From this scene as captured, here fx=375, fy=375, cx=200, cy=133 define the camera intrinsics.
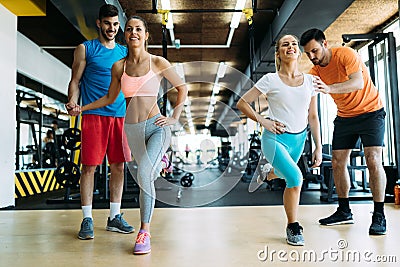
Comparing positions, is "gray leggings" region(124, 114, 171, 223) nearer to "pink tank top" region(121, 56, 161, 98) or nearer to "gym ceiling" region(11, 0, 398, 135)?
"pink tank top" region(121, 56, 161, 98)

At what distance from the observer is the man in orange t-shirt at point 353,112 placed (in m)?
2.49

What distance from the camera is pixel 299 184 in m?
2.19

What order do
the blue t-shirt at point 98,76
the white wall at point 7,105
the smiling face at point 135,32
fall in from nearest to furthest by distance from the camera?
the smiling face at point 135,32 < the blue t-shirt at point 98,76 < the white wall at point 7,105

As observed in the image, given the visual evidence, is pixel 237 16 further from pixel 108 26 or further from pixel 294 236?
pixel 294 236

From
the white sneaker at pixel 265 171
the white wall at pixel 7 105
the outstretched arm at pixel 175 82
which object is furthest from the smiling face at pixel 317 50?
the white wall at pixel 7 105

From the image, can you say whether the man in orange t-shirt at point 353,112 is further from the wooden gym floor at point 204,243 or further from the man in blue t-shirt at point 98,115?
the man in blue t-shirt at point 98,115

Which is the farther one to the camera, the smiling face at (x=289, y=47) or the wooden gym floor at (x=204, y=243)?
the smiling face at (x=289, y=47)

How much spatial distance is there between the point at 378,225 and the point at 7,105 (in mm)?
4035

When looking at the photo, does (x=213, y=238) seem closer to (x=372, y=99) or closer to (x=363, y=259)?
(x=363, y=259)

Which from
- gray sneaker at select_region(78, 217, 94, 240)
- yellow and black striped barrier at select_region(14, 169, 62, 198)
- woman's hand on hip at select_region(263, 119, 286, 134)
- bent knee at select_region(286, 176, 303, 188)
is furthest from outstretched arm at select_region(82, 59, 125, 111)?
yellow and black striped barrier at select_region(14, 169, 62, 198)

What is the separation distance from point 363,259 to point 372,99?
125 cm

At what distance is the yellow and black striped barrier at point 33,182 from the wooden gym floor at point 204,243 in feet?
9.10

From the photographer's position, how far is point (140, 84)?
2123 mm

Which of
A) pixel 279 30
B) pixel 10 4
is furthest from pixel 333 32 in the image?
pixel 10 4
